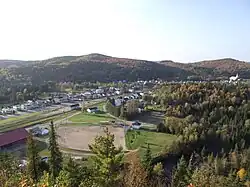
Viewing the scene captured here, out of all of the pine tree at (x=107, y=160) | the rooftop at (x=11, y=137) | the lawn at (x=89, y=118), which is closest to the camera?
the pine tree at (x=107, y=160)

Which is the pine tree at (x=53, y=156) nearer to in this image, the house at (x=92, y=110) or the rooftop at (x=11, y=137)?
the rooftop at (x=11, y=137)

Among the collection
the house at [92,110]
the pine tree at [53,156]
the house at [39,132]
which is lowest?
the house at [39,132]

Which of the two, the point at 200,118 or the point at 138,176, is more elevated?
the point at 138,176

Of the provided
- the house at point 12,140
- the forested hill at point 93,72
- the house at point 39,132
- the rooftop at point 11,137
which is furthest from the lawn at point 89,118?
the forested hill at point 93,72

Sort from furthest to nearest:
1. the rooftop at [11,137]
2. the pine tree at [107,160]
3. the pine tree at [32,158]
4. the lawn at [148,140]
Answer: the lawn at [148,140] < the rooftop at [11,137] < the pine tree at [32,158] < the pine tree at [107,160]

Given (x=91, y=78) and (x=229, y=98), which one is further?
(x=91, y=78)

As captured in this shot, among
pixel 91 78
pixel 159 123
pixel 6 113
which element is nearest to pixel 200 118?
pixel 159 123

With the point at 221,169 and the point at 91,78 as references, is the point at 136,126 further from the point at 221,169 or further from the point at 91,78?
the point at 91,78
